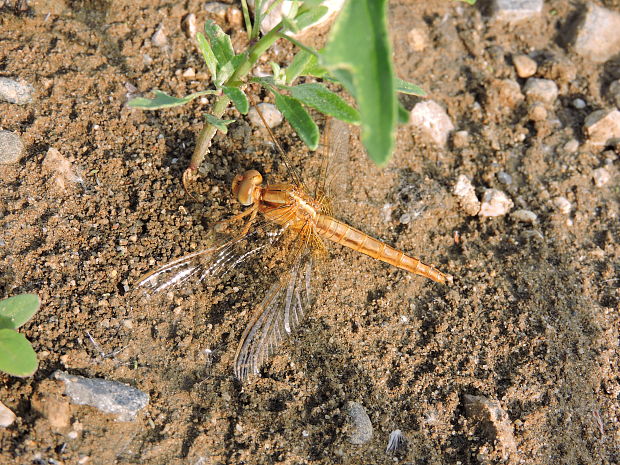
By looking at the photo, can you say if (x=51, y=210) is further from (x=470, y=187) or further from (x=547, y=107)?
(x=547, y=107)

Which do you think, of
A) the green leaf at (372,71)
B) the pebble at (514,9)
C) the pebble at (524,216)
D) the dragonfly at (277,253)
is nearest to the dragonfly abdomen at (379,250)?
the dragonfly at (277,253)

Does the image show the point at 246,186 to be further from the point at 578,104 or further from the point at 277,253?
the point at 578,104

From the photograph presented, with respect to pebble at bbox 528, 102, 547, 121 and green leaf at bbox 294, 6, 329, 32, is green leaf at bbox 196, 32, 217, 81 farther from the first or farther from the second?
pebble at bbox 528, 102, 547, 121

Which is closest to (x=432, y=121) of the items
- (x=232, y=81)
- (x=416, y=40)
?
(x=416, y=40)

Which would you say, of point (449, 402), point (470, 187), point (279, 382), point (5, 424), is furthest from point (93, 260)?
point (470, 187)

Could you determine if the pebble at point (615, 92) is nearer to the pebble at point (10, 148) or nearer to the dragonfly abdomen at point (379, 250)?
the dragonfly abdomen at point (379, 250)
